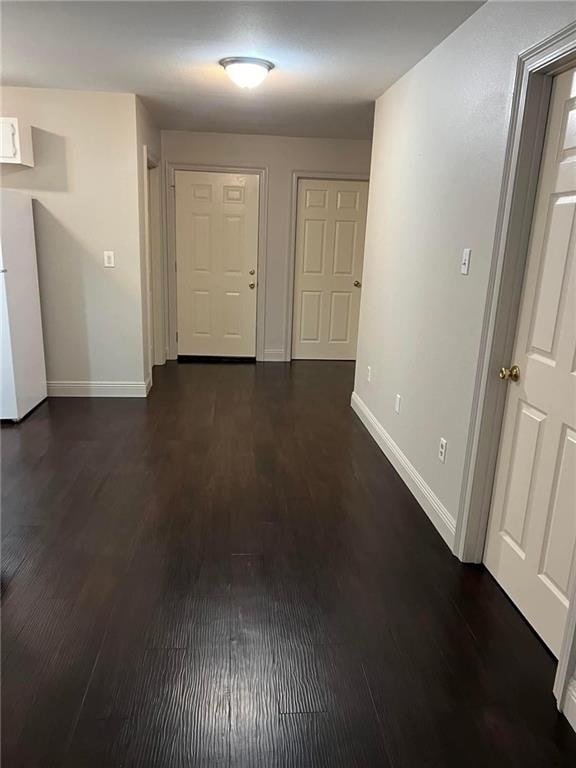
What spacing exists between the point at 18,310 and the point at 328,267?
10.6ft

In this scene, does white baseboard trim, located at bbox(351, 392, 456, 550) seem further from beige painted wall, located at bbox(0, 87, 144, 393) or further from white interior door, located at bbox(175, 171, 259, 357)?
white interior door, located at bbox(175, 171, 259, 357)

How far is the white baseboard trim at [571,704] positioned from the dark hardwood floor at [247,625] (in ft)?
0.09

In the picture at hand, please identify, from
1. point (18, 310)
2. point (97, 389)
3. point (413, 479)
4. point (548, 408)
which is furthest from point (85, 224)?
point (548, 408)

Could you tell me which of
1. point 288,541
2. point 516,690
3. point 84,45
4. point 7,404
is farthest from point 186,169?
point 516,690

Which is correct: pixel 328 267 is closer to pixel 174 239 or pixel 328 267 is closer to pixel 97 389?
pixel 174 239

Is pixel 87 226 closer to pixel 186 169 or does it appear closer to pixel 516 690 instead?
pixel 186 169

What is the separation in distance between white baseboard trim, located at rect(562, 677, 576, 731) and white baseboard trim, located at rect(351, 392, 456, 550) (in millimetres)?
869

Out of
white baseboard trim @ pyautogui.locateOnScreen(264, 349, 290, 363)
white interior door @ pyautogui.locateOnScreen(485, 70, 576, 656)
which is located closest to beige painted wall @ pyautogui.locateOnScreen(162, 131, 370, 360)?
white baseboard trim @ pyautogui.locateOnScreen(264, 349, 290, 363)

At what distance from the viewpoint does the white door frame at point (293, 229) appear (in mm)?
5590

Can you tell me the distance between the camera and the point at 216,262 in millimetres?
5750

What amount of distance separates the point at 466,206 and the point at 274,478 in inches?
69.1

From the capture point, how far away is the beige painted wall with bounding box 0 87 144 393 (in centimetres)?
394

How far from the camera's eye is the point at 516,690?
1698 mm

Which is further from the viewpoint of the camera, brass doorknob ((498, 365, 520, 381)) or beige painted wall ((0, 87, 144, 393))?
beige painted wall ((0, 87, 144, 393))
